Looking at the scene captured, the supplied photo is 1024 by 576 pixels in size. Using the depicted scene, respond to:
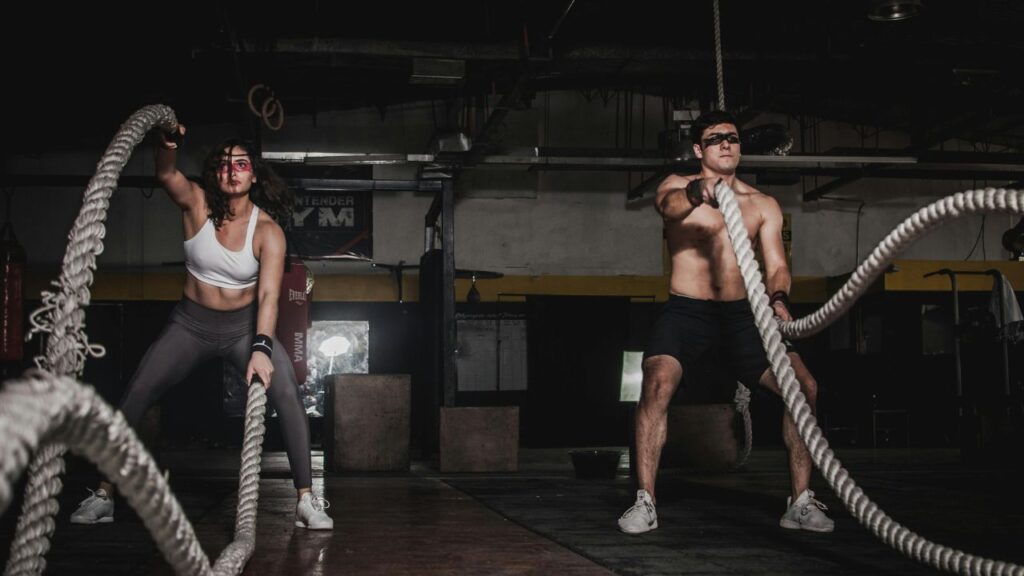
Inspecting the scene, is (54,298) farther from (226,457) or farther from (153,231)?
(153,231)

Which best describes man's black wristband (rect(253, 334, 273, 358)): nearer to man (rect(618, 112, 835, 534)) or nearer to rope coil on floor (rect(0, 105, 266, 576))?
rope coil on floor (rect(0, 105, 266, 576))

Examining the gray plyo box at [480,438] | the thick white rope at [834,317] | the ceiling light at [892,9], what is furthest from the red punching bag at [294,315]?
the thick white rope at [834,317]

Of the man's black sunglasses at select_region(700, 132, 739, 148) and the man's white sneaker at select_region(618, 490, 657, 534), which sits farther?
the man's black sunglasses at select_region(700, 132, 739, 148)

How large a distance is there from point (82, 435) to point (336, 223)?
11124 millimetres

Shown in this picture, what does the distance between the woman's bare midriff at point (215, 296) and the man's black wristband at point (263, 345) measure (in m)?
0.37

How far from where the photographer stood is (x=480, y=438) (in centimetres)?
704

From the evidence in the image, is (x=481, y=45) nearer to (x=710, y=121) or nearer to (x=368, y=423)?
(x=368, y=423)

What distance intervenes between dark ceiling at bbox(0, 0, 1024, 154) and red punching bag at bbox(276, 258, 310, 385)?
152cm

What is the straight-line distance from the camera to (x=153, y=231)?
11539 mm

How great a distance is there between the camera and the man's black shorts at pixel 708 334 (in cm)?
352

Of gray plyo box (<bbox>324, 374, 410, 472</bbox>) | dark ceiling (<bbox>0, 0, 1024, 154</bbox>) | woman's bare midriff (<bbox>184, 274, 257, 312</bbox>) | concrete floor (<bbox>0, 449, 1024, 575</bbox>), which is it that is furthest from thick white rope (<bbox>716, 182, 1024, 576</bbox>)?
gray plyo box (<bbox>324, 374, 410, 472</bbox>)

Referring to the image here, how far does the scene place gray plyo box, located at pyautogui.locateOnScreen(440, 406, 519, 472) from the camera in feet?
23.0

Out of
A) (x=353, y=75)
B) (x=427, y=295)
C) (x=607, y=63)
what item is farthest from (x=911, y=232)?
(x=353, y=75)

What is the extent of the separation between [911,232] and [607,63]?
17.5ft
